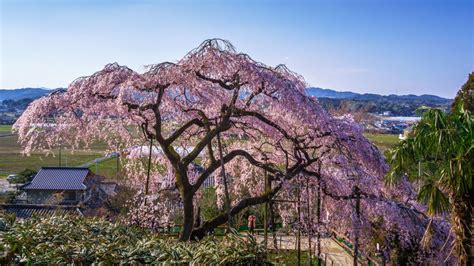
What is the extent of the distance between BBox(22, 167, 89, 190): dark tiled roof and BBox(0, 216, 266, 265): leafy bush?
58.7 ft

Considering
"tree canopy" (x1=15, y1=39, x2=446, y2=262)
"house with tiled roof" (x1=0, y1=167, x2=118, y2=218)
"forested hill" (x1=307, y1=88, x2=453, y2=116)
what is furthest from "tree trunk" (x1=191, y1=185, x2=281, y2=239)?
"house with tiled roof" (x1=0, y1=167, x2=118, y2=218)

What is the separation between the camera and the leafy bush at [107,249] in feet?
10.6

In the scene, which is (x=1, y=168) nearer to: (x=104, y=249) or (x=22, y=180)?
(x=22, y=180)

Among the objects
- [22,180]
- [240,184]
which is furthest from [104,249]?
[22,180]

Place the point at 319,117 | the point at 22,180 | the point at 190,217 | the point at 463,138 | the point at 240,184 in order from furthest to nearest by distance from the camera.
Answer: the point at 22,180 → the point at 240,184 → the point at 190,217 → the point at 319,117 → the point at 463,138

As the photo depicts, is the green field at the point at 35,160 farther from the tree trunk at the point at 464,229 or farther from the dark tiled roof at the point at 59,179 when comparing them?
the tree trunk at the point at 464,229

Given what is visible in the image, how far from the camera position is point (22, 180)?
2642 centimetres

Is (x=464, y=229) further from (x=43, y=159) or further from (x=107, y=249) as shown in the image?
(x=43, y=159)

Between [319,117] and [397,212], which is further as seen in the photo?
[397,212]

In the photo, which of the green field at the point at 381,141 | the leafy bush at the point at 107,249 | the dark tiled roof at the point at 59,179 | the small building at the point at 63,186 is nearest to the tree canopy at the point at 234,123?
the green field at the point at 381,141

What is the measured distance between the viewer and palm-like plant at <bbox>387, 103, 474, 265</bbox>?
13.6ft

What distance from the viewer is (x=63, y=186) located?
2100 cm

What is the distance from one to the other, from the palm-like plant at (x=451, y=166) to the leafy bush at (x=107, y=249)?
74.1 inches

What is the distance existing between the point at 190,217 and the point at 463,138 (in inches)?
131
